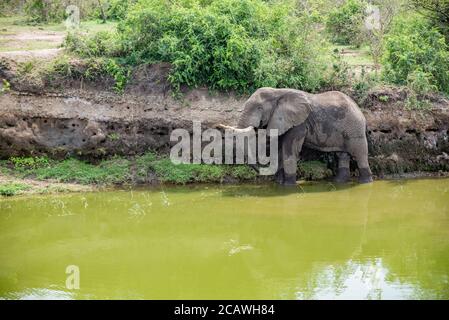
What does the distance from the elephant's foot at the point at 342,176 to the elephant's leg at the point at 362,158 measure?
0.25 m

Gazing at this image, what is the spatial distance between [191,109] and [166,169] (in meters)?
1.43

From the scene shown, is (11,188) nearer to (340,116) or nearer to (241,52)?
(241,52)

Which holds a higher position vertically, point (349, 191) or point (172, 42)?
point (172, 42)

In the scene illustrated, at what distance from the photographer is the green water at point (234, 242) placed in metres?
9.12

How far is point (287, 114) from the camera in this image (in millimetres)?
13734

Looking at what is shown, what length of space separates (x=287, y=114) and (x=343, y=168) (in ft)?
5.30

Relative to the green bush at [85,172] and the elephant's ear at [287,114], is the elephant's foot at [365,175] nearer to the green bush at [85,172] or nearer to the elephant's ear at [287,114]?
the elephant's ear at [287,114]

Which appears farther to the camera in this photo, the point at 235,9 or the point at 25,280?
the point at 235,9

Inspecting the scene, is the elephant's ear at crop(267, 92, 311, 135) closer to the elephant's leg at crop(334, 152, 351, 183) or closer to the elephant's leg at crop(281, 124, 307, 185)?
the elephant's leg at crop(281, 124, 307, 185)

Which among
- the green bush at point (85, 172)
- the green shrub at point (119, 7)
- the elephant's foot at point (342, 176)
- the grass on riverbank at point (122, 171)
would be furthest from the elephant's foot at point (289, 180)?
the green shrub at point (119, 7)

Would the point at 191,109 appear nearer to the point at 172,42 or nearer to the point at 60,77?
the point at 172,42

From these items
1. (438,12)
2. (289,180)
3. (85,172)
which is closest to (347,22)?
(438,12)

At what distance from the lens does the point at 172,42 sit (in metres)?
14.9
